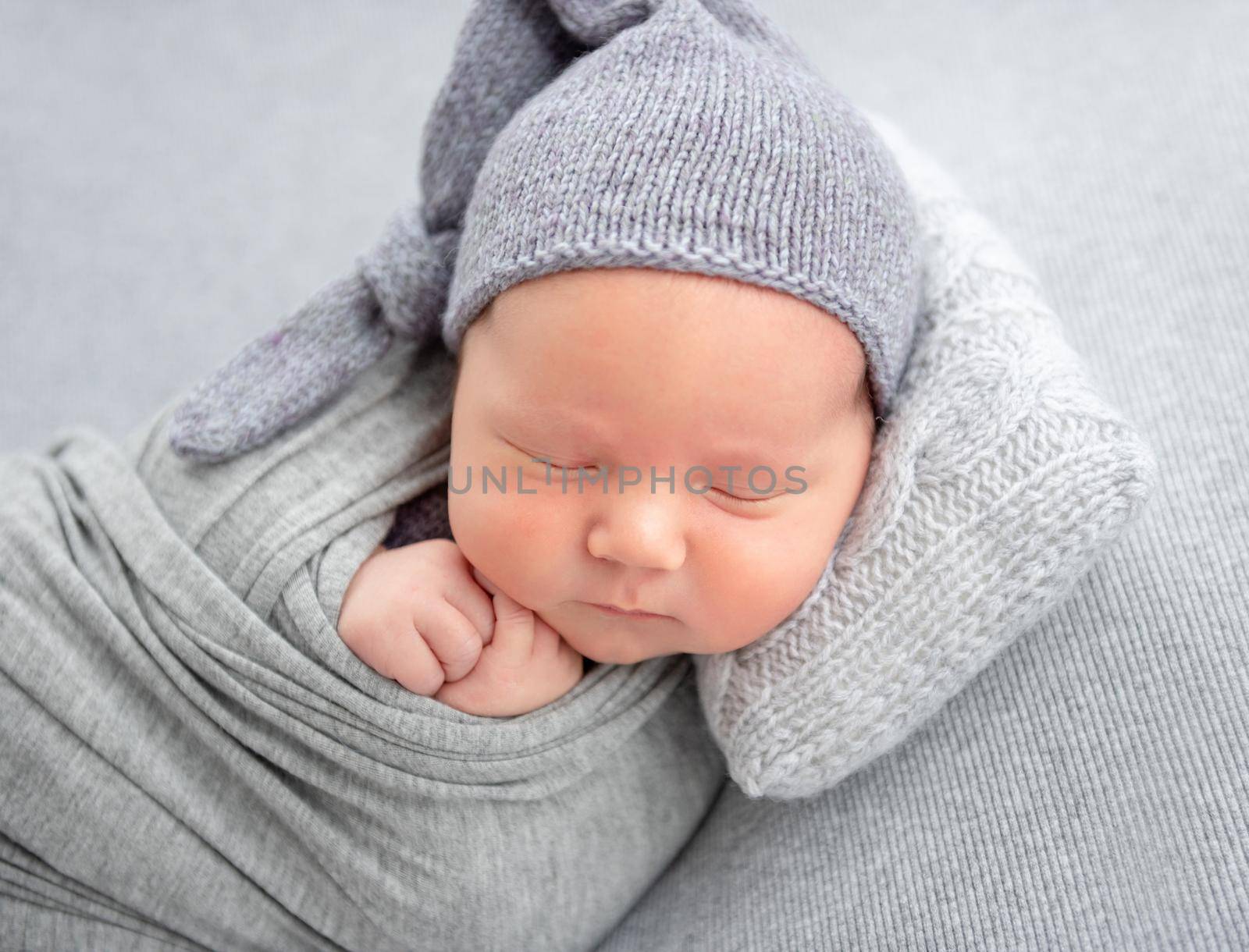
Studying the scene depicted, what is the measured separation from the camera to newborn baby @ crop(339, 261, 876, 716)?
0.83 meters

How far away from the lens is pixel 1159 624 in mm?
932

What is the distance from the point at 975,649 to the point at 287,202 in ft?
4.41

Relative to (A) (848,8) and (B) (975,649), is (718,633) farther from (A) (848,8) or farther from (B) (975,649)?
(A) (848,8)

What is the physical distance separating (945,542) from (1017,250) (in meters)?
0.53

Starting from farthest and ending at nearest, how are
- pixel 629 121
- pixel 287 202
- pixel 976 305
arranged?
1. pixel 287 202
2. pixel 976 305
3. pixel 629 121

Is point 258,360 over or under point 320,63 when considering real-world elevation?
under

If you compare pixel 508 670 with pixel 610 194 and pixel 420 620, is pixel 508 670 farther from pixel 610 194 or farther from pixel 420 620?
pixel 610 194

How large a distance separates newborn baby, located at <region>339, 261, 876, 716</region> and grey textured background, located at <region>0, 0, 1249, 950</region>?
0.26 meters

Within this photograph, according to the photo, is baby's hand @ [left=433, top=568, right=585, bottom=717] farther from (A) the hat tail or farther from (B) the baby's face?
(A) the hat tail

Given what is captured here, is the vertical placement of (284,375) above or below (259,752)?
above

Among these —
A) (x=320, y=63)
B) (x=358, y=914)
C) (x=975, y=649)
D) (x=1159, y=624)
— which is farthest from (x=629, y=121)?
(x=320, y=63)

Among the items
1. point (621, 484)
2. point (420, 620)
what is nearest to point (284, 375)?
point (420, 620)

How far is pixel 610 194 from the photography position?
0.83 m

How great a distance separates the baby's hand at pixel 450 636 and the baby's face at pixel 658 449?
0.18 feet
